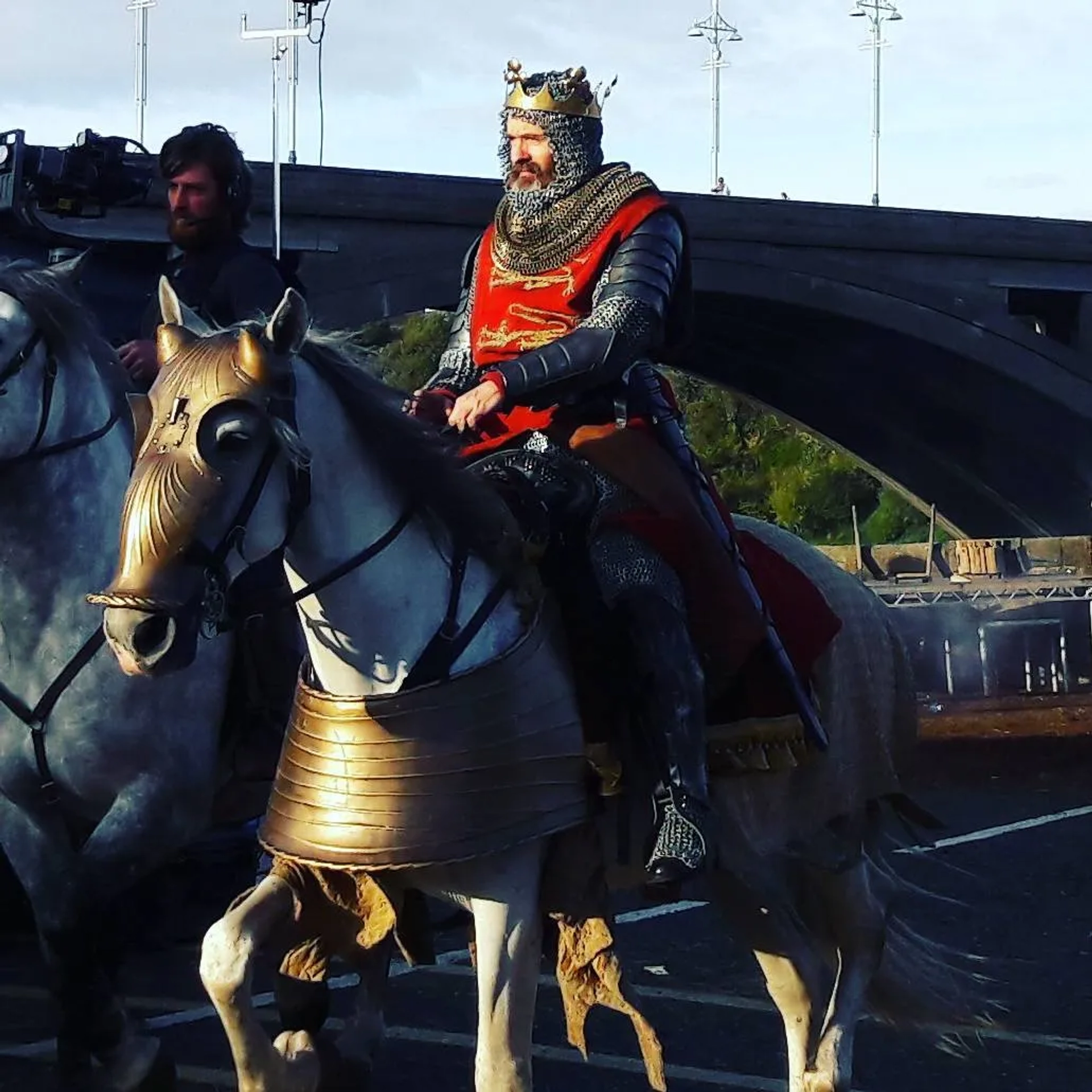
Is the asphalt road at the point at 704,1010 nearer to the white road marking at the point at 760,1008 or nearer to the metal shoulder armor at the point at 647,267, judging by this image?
the white road marking at the point at 760,1008

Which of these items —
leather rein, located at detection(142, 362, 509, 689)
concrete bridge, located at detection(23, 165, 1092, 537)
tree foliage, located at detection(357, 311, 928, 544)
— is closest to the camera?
leather rein, located at detection(142, 362, 509, 689)

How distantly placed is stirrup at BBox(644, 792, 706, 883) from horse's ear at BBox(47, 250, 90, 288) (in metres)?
2.67

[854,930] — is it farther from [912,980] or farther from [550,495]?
[550,495]

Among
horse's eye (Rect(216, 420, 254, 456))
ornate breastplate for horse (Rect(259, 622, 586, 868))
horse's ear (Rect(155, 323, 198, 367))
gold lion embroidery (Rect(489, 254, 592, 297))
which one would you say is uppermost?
gold lion embroidery (Rect(489, 254, 592, 297))

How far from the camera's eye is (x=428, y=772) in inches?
175

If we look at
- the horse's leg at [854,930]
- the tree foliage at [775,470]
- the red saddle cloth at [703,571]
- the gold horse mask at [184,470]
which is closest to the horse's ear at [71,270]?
the red saddle cloth at [703,571]

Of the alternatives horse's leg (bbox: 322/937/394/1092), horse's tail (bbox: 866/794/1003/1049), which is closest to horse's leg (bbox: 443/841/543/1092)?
horse's leg (bbox: 322/937/394/1092)

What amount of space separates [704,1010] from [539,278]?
3.23m

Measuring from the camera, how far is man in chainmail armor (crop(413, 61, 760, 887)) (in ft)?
15.9

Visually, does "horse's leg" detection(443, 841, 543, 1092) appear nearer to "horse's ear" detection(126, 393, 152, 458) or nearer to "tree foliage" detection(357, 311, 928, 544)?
"horse's ear" detection(126, 393, 152, 458)

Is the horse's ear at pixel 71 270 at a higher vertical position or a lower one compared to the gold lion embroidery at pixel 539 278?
higher

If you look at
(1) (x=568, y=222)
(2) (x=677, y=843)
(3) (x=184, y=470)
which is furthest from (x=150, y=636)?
(1) (x=568, y=222)

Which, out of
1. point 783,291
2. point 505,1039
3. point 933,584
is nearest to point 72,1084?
point 505,1039

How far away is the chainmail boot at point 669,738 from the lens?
4.87 metres
